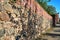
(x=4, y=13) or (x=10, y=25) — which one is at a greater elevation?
(x=4, y=13)

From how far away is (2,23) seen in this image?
3787 mm

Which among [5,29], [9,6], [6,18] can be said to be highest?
[9,6]

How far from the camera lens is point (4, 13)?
3963mm

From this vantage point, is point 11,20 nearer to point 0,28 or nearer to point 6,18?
point 6,18

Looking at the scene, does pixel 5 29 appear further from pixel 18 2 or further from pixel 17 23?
pixel 18 2

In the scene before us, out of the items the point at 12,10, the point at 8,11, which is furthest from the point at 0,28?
the point at 12,10

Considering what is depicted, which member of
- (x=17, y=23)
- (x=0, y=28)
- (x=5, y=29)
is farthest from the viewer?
(x=17, y=23)

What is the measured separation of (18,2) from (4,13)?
141 cm

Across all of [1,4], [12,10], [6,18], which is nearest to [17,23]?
[12,10]

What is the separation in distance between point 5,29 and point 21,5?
1.87m

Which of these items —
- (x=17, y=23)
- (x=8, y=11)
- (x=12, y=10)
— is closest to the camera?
(x=8, y=11)

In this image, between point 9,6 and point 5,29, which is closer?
point 5,29

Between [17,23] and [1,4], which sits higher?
[1,4]

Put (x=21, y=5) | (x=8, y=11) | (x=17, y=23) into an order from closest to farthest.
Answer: (x=8, y=11), (x=17, y=23), (x=21, y=5)
